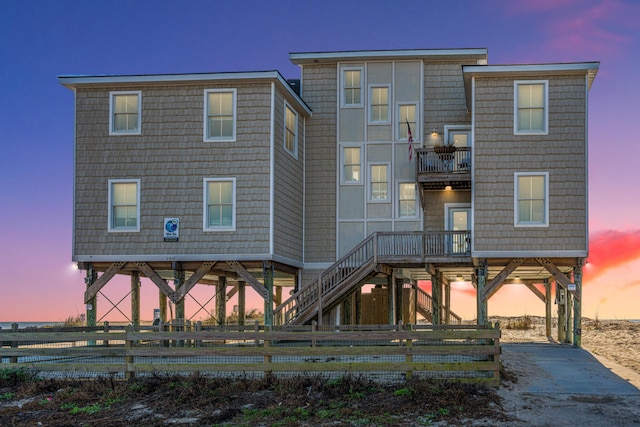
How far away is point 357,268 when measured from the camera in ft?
89.0

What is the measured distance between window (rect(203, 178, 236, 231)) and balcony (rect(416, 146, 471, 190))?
22.8 feet

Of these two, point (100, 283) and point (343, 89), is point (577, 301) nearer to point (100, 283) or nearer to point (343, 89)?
point (343, 89)

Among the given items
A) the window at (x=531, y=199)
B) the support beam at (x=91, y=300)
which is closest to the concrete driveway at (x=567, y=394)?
the window at (x=531, y=199)

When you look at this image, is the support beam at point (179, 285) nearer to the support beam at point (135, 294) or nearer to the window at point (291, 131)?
the support beam at point (135, 294)

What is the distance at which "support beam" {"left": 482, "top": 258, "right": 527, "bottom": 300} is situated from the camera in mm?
26078

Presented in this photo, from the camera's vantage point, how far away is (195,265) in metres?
27.0

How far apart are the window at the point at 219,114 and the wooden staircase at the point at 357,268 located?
5964mm

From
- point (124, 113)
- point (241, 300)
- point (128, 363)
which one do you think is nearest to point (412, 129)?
point (124, 113)

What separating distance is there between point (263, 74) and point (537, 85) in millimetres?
9292

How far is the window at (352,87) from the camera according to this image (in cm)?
3116

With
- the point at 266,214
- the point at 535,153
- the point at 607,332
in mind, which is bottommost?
the point at 607,332

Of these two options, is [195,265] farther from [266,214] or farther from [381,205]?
[381,205]

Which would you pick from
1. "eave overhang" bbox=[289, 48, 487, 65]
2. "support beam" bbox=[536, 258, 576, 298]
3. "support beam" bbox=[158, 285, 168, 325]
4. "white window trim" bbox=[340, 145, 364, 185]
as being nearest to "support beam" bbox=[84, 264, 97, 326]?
"support beam" bbox=[158, 285, 168, 325]

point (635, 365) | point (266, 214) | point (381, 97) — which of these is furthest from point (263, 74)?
point (635, 365)
